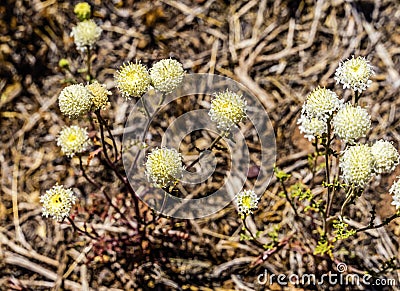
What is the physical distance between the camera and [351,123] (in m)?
2.08

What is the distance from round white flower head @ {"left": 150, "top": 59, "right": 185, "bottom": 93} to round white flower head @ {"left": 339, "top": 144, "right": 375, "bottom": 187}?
863 millimetres

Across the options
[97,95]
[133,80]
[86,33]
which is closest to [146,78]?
[133,80]

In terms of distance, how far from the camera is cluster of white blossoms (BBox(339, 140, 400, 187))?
6.70 feet

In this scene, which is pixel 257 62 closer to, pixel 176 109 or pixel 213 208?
pixel 176 109

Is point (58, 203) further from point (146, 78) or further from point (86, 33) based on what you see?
point (86, 33)

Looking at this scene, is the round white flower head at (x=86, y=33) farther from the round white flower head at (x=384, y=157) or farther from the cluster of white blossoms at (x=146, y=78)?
the round white flower head at (x=384, y=157)

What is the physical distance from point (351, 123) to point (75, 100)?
1205 millimetres

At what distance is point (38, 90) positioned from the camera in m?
3.47

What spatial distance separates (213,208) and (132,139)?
0.68 metres

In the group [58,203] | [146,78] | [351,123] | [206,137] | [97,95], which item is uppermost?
[206,137]

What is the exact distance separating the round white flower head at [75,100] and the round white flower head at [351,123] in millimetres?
1109

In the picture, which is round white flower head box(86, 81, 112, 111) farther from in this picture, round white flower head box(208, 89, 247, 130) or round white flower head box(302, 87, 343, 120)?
round white flower head box(302, 87, 343, 120)

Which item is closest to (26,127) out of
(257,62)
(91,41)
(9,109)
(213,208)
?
(9,109)

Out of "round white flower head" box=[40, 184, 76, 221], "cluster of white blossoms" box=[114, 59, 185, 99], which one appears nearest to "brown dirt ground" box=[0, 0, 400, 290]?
"round white flower head" box=[40, 184, 76, 221]
